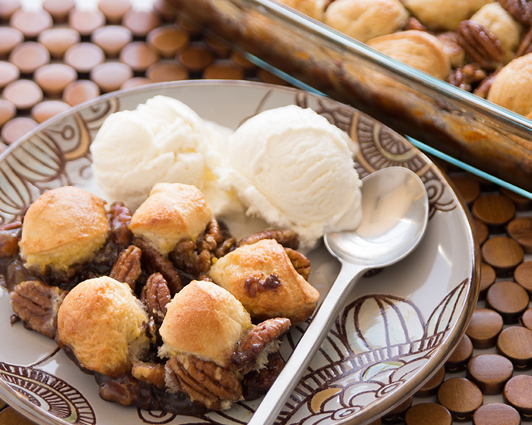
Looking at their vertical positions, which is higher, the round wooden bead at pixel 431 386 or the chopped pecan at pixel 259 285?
the chopped pecan at pixel 259 285

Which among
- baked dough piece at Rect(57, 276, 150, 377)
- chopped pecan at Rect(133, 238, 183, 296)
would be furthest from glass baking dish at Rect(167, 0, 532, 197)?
baked dough piece at Rect(57, 276, 150, 377)

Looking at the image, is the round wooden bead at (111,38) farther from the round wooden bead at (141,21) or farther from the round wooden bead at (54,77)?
the round wooden bead at (54,77)

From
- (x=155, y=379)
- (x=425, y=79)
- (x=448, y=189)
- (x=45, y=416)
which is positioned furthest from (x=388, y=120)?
(x=45, y=416)

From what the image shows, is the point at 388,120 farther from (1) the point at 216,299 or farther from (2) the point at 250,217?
(1) the point at 216,299

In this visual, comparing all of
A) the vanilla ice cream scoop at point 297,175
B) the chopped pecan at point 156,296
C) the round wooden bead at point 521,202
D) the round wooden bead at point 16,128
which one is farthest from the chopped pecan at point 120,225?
the round wooden bead at point 521,202

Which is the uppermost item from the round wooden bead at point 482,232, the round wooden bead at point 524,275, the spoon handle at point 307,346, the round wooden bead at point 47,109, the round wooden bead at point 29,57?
the round wooden bead at point 29,57

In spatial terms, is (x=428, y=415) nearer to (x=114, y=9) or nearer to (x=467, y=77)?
(x=467, y=77)
